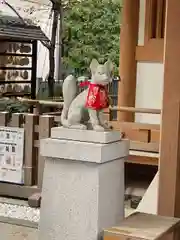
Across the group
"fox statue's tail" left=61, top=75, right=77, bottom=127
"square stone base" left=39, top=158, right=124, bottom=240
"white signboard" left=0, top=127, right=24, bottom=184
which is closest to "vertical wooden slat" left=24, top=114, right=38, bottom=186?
"white signboard" left=0, top=127, right=24, bottom=184

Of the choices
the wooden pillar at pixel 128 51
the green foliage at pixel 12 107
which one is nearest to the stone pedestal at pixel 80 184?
the green foliage at pixel 12 107

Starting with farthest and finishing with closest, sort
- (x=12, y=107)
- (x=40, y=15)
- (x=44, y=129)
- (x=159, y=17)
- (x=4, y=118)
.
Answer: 1. (x=40, y=15)
2. (x=159, y=17)
3. (x=12, y=107)
4. (x=4, y=118)
5. (x=44, y=129)

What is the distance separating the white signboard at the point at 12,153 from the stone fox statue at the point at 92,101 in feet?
6.85

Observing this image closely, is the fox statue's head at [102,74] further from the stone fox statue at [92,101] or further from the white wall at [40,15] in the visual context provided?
the white wall at [40,15]

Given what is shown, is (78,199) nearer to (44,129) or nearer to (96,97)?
(96,97)

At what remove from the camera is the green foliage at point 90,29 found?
944 cm

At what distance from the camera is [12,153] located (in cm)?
468

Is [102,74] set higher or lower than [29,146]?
higher

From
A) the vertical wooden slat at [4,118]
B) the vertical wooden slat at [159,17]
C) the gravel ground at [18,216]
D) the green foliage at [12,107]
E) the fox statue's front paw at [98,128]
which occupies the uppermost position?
the vertical wooden slat at [159,17]

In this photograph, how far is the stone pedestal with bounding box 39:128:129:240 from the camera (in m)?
2.42

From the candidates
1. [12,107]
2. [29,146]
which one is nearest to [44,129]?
[29,146]

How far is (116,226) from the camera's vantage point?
242cm

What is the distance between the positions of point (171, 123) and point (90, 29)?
6765 mm

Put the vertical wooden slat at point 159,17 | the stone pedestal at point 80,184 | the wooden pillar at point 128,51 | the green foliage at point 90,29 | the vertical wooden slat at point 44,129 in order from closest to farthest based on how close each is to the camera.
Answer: the stone pedestal at point 80,184 → the vertical wooden slat at point 44,129 → the vertical wooden slat at point 159,17 → the wooden pillar at point 128,51 → the green foliage at point 90,29
